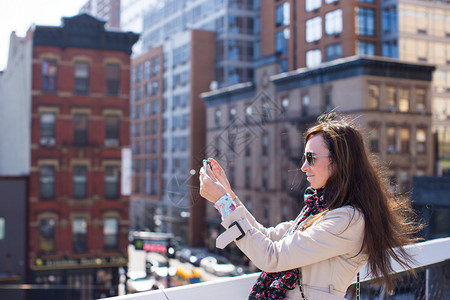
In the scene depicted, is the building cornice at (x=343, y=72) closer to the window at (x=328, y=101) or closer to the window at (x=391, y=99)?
the window at (x=328, y=101)

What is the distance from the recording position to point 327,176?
7.48 ft

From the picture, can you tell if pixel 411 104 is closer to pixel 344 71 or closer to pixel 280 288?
pixel 344 71

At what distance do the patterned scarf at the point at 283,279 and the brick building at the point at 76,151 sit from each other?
72.7 ft

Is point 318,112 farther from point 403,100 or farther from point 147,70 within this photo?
point 147,70

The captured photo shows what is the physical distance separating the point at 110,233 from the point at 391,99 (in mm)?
14610

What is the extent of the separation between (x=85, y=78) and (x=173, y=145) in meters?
15.7

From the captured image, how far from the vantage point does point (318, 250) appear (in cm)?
205

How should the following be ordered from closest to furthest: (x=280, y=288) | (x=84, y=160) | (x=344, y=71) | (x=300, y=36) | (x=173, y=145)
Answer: (x=280, y=288)
(x=300, y=36)
(x=344, y=71)
(x=84, y=160)
(x=173, y=145)

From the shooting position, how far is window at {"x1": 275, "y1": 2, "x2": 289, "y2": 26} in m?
10.5

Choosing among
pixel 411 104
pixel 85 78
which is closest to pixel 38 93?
pixel 85 78

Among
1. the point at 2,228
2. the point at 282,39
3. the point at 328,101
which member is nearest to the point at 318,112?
the point at 328,101

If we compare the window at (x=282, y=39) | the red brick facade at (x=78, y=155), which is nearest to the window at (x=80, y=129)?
the red brick facade at (x=78, y=155)

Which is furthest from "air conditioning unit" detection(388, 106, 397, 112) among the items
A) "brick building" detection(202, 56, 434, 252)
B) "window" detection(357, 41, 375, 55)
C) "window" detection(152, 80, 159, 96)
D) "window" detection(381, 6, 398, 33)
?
"window" detection(152, 80, 159, 96)

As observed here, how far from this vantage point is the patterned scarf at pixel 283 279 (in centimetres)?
218
